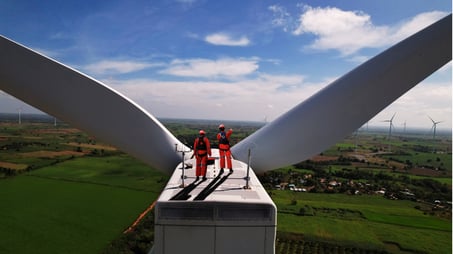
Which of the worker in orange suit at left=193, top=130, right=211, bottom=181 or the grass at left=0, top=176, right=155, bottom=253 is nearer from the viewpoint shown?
the worker in orange suit at left=193, top=130, right=211, bottom=181

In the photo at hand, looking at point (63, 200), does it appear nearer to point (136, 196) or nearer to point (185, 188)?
point (136, 196)

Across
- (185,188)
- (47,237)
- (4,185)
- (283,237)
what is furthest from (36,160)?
(185,188)

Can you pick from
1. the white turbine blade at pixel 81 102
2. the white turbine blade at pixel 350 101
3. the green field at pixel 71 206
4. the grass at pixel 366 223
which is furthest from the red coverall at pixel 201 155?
the grass at pixel 366 223

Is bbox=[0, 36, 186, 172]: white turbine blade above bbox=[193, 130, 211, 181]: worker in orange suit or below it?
above

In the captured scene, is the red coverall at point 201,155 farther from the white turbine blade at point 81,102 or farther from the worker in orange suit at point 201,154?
the white turbine blade at point 81,102

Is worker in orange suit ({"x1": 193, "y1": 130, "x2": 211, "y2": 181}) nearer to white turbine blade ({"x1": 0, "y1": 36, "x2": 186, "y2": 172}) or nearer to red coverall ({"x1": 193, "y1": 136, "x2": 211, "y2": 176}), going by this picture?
red coverall ({"x1": 193, "y1": 136, "x2": 211, "y2": 176})

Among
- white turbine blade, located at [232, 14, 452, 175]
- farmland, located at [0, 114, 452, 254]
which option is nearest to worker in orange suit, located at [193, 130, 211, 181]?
white turbine blade, located at [232, 14, 452, 175]
